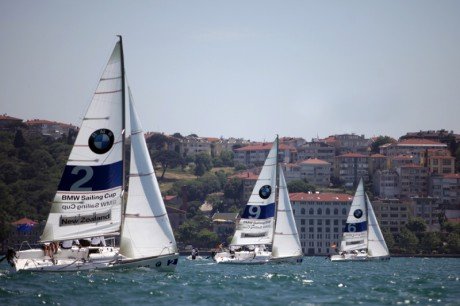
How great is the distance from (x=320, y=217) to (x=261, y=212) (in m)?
93.0

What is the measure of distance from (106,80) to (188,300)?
12360mm

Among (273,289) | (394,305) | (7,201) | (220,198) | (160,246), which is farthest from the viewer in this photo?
(220,198)

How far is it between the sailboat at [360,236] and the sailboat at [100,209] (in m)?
52.9

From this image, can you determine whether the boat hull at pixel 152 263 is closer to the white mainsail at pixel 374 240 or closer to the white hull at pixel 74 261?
the white hull at pixel 74 261

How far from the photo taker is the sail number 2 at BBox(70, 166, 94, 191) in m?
46.9

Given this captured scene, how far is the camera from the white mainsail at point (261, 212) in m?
76.2

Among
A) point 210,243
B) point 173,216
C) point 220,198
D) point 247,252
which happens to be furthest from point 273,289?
point 220,198

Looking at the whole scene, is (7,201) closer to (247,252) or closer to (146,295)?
(247,252)

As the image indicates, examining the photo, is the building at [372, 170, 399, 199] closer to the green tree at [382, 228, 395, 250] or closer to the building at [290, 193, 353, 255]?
the building at [290, 193, 353, 255]

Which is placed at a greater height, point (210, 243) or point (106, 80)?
point (106, 80)

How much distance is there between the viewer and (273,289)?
44.9 meters

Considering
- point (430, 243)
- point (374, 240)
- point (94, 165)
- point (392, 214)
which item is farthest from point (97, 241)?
point (392, 214)

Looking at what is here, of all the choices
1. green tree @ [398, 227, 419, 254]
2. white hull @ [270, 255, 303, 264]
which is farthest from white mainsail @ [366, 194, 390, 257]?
green tree @ [398, 227, 419, 254]

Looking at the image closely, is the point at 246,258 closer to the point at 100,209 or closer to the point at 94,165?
the point at 100,209
